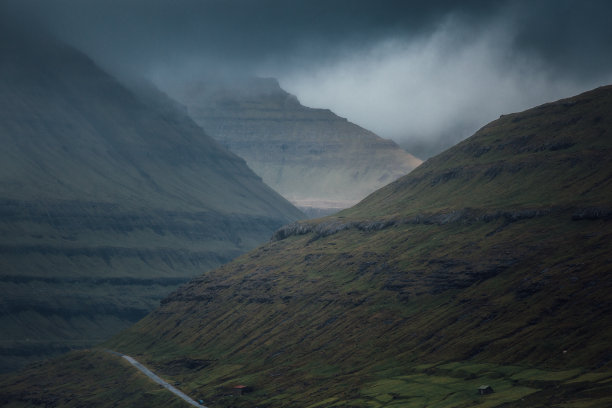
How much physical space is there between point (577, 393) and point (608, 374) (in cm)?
1300

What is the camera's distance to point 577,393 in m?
191

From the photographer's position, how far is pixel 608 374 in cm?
19962

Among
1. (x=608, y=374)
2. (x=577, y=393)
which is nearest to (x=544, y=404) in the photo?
(x=577, y=393)

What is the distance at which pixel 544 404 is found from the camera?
190m

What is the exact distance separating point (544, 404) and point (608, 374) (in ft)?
65.8

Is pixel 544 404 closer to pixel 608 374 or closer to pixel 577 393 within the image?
pixel 577 393

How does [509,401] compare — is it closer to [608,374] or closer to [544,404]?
[544,404]

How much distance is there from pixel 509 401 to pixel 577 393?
15.2 m

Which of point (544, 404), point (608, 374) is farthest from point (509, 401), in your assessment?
point (608, 374)

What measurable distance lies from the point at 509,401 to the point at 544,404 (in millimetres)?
10205

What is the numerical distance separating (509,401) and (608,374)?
913 inches

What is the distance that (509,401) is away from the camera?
198375 millimetres
